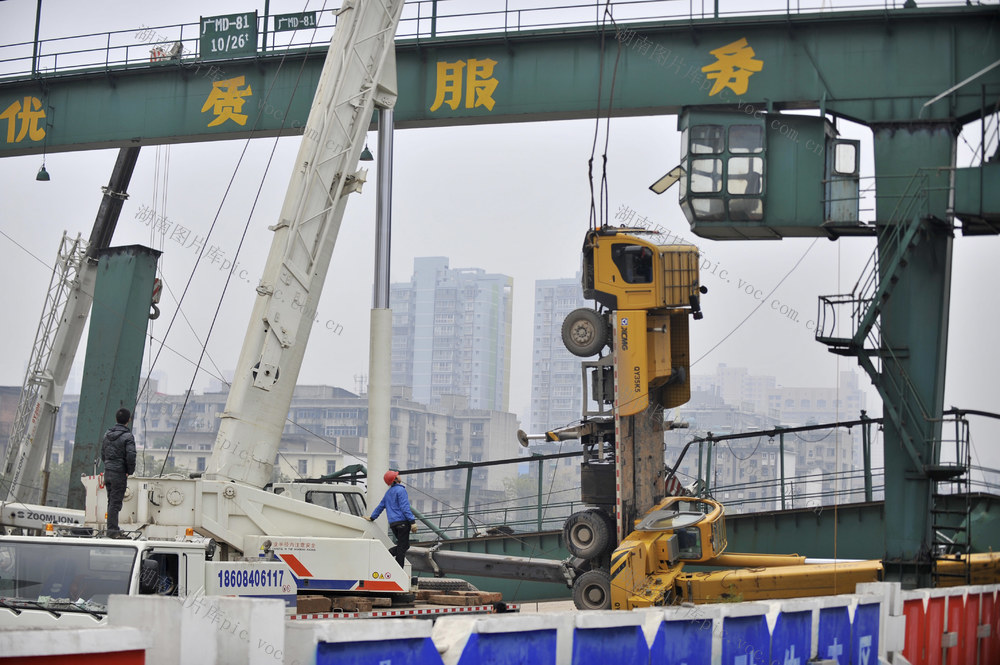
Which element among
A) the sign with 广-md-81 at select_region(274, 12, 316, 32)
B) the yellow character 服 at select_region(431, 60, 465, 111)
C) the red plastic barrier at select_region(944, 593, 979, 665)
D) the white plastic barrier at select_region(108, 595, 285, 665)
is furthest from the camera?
the sign with 广-md-81 at select_region(274, 12, 316, 32)

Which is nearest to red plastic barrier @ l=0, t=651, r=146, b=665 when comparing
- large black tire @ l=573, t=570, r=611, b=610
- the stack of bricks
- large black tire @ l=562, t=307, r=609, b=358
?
the stack of bricks

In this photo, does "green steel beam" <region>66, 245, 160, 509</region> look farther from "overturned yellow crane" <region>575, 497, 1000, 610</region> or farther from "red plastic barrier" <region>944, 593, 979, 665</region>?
"red plastic barrier" <region>944, 593, 979, 665</region>

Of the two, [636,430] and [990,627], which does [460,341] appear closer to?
[636,430]

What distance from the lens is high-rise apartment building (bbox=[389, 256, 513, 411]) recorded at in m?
119

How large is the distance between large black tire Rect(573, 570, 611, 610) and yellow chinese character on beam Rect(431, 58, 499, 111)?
8.53 metres

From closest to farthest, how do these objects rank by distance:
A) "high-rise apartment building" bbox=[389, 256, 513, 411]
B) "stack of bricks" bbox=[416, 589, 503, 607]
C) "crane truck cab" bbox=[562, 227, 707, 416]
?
"stack of bricks" bbox=[416, 589, 503, 607]
"crane truck cab" bbox=[562, 227, 707, 416]
"high-rise apartment building" bbox=[389, 256, 513, 411]

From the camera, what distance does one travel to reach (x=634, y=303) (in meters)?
15.4

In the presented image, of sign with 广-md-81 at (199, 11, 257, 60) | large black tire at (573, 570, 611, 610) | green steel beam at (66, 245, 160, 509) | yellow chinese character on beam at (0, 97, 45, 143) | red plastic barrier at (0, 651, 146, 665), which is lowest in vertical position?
large black tire at (573, 570, 611, 610)

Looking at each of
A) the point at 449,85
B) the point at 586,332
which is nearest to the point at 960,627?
the point at 586,332

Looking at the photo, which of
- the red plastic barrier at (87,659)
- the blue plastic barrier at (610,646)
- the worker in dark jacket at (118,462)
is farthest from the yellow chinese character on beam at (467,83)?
the red plastic barrier at (87,659)

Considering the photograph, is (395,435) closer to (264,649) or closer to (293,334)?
(293,334)

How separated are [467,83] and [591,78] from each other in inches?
86.2

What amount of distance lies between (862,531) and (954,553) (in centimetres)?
248

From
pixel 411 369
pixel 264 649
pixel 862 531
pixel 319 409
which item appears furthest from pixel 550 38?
pixel 411 369
